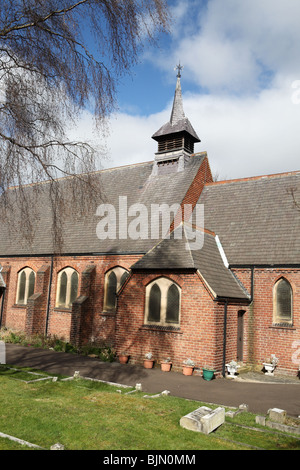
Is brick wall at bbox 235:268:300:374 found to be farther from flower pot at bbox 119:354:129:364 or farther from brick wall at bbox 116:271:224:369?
flower pot at bbox 119:354:129:364

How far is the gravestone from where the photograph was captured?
23.3ft

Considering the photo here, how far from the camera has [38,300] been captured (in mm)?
21188

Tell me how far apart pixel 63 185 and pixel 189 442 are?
232 inches

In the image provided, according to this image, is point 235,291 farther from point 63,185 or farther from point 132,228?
point 63,185

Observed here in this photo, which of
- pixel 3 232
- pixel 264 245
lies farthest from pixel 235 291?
pixel 3 232

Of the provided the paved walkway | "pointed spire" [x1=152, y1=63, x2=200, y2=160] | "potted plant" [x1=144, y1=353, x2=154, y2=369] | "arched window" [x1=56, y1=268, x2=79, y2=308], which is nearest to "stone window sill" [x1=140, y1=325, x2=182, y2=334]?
"potted plant" [x1=144, y1=353, x2=154, y2=369]

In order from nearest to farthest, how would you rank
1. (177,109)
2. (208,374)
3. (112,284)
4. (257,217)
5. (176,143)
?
(208,374)
(257,217)
(112,284)
(176,143)
(177,109)

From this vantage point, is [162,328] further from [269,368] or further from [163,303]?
[269,368]

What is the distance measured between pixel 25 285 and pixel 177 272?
490 inches

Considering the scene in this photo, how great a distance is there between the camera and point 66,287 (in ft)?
70.3

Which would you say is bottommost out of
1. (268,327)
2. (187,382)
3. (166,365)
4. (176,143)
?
(187,382)

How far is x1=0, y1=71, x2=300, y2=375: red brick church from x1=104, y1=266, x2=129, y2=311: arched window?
0.17 ft

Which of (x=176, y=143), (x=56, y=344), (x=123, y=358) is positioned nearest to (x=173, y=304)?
(x=123, y=358)

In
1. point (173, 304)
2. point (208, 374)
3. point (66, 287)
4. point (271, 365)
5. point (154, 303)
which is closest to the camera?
point (208, 374)
